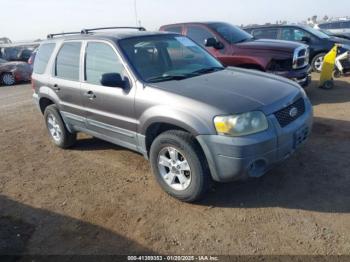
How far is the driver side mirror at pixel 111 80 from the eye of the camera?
Result: 4.13 metres

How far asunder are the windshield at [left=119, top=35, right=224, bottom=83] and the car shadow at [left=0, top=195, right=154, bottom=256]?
5.93 feet

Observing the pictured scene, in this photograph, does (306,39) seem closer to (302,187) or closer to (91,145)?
(91,145)

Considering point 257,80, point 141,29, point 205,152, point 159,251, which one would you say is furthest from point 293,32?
point 159,251

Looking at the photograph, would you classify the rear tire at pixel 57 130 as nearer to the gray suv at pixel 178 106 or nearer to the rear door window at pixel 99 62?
the gray suv at pixel 178 106

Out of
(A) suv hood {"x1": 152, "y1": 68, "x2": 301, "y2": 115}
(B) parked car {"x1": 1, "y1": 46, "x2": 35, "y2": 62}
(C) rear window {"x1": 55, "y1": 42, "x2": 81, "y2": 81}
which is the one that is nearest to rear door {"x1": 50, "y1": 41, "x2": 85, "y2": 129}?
(C) rear window {"x1": 55, "y1": 42, "x2": 81, "y2": 81}

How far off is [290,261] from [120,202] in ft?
6.71

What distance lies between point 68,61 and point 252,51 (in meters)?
4.26

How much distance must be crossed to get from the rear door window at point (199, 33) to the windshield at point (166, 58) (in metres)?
3.65

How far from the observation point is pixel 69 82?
5262mm

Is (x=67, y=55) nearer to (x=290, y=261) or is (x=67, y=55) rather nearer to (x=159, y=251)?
(x=159, y=251)

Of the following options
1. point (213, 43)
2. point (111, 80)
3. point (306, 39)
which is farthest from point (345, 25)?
point (111, 80)

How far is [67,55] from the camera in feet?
17.7

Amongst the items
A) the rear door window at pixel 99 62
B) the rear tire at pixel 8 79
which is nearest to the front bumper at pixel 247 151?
the rear door window at pixel 99 62

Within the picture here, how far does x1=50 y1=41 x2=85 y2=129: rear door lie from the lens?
5141 mm
